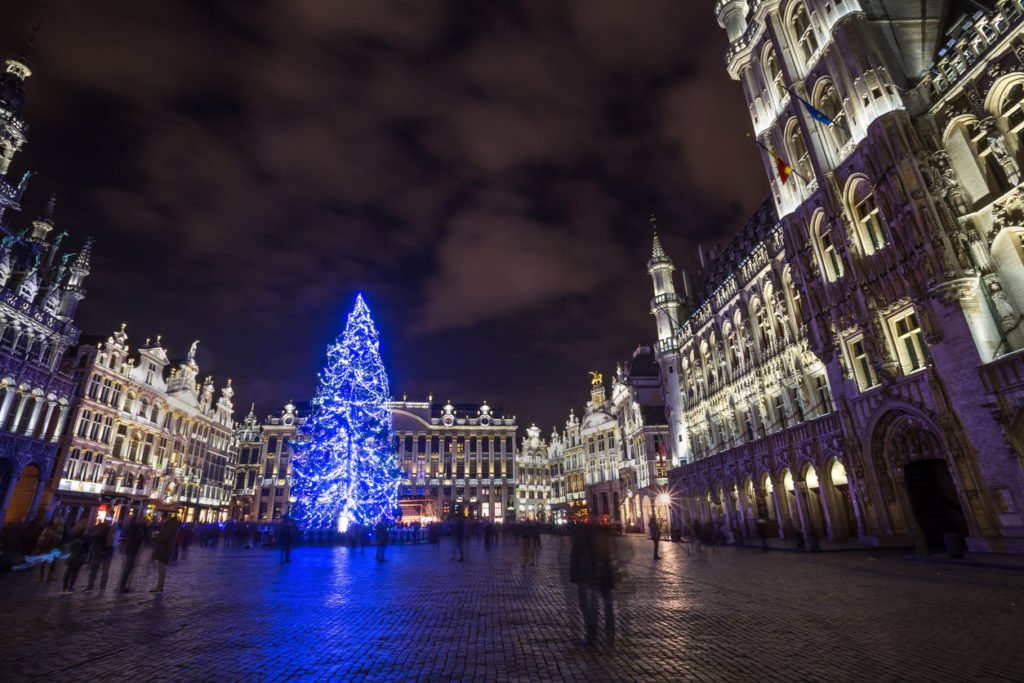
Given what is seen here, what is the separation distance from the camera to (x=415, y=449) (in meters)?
93.8

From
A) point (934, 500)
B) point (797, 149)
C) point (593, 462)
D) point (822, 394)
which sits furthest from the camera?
point (593, 462)

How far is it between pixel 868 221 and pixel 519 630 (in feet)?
84.2

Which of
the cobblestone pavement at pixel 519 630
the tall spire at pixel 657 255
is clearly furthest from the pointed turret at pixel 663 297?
the cobblestone pavement at pixel 519 630

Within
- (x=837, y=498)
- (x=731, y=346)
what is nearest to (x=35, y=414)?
(x=731, y=346)

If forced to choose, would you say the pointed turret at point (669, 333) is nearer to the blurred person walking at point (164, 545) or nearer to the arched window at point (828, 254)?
the arched window at point (828, 254)

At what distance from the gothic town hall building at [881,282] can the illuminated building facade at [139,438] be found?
50.9m

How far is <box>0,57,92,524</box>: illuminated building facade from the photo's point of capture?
3797 centimetres

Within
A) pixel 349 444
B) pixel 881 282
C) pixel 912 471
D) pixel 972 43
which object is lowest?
pixel 912 471

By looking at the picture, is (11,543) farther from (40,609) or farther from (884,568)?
(884,568)

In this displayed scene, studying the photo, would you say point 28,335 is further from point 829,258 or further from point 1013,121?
point 1013,121

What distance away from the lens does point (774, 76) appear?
3297 centimetres

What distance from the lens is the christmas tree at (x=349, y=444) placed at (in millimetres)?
34656

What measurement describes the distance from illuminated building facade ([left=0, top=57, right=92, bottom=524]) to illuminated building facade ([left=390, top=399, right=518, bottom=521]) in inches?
2104

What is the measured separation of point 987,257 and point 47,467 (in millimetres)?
63800
